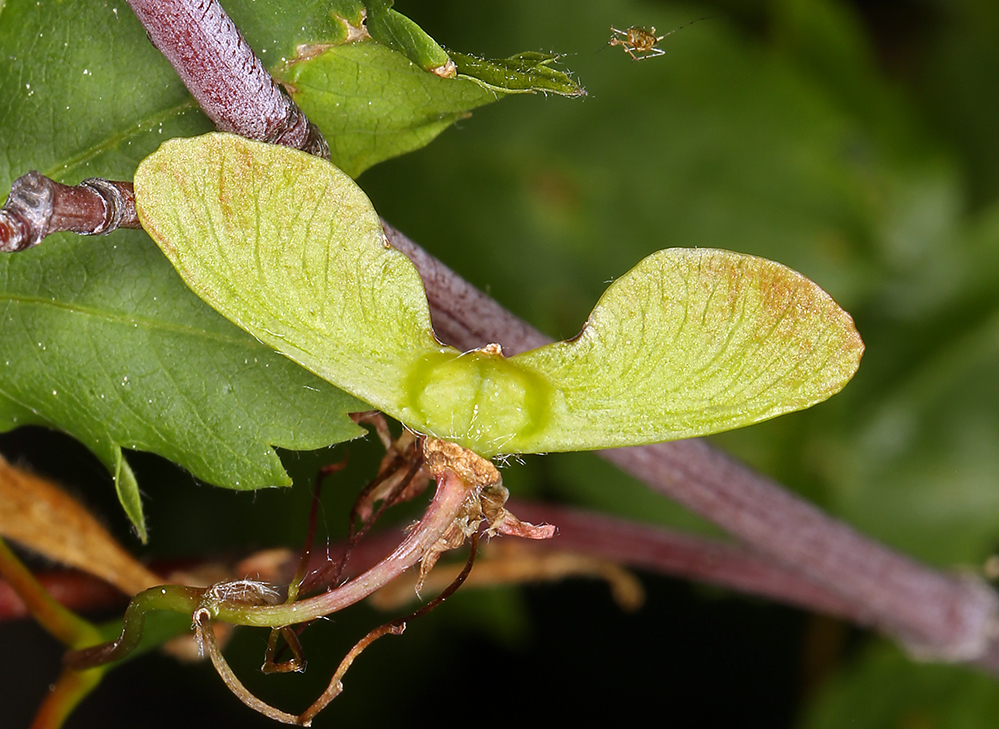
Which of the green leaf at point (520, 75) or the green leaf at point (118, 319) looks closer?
the green leaf at point (520, 75)

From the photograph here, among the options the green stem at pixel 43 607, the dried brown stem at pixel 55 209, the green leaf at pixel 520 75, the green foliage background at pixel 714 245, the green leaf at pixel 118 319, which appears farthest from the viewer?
the green foliage background at pixel 714 245

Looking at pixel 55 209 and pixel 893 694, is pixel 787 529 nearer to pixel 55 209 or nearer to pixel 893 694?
pixel 55 209

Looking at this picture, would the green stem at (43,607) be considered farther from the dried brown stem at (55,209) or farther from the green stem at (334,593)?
the dried brown stem at (55,209)

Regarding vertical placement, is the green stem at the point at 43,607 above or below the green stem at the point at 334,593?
below

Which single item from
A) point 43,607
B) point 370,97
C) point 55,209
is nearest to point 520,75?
point 370,97

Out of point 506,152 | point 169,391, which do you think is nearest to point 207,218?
point 169,391

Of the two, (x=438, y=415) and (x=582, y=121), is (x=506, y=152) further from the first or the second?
(x=438, y=415)

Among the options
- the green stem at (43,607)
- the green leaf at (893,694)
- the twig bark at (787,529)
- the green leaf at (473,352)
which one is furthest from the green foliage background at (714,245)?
the green leaf at (473,352)
